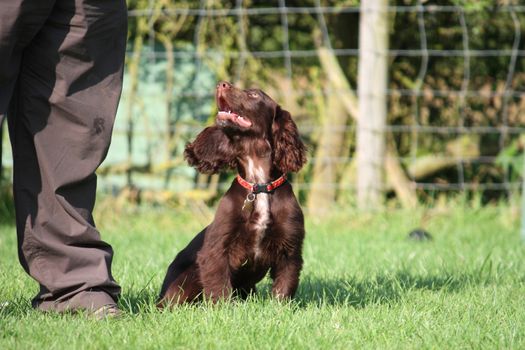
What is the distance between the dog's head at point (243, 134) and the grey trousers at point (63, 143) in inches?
22.1

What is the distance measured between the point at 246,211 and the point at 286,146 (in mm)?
380

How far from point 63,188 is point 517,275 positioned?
2.45 meters

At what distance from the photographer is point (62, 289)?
11.1 feet

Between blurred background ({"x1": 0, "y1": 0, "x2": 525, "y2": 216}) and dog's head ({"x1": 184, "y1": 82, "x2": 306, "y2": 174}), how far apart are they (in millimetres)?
3525

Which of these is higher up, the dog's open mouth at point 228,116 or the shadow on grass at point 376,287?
the dog's open mouth at point 228,116

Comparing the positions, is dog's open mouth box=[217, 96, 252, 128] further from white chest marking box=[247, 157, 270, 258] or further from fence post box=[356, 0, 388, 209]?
fence post box=[356, 0, 388, 209]

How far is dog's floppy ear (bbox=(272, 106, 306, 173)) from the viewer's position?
3.83m

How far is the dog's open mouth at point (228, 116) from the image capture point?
12.3ft

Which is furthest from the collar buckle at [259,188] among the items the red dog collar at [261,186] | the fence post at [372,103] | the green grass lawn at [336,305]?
the fence post at [372,103]

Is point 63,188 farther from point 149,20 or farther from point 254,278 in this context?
point 149,20

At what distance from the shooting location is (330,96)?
7996 mm

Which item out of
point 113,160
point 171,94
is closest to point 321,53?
point 171,94

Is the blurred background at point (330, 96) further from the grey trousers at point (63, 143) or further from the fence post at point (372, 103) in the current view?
the grey trousers at point (63, 143)

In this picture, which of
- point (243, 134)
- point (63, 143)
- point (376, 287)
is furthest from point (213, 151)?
point (376, 287)
